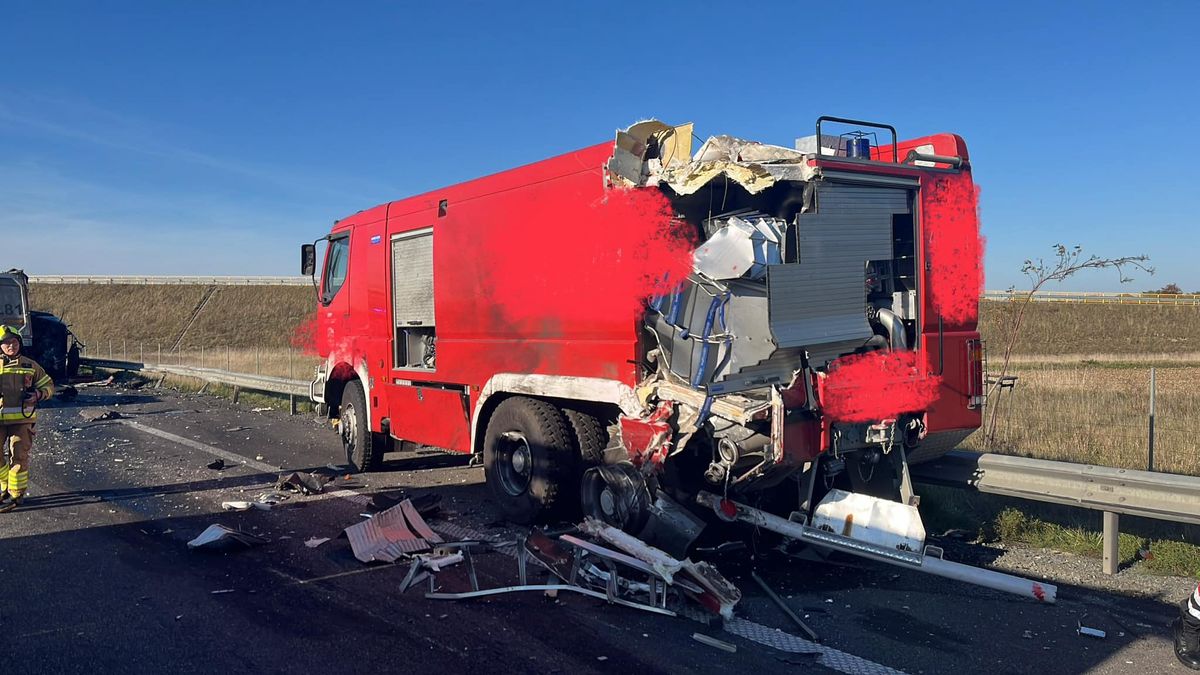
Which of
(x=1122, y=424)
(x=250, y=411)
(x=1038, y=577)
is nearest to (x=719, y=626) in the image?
(x=1038, y=577)

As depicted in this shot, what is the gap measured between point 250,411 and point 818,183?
1279 cm

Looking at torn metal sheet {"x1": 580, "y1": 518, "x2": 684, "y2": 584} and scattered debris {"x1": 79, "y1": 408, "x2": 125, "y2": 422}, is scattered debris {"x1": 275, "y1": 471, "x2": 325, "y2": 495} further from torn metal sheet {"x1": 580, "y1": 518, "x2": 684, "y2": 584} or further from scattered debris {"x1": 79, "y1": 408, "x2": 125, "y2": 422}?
scattered debris {"x1": 79, "y1": 408, "x2": 125, "y2": 422}

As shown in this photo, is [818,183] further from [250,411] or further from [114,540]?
[250,411]

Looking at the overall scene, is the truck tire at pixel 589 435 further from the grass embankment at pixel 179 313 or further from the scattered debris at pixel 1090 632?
the grass embankment at pixel 179 313

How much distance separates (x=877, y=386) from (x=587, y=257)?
213 centimetres

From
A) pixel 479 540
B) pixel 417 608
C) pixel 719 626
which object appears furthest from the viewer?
pixel 479 540

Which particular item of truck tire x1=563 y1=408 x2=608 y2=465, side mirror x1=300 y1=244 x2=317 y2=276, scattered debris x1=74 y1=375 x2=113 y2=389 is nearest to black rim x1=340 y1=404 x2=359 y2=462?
side mirror x1=300 y1=244 x2=317 y2=276

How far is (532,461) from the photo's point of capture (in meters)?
6.24

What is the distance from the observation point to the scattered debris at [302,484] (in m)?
7.93

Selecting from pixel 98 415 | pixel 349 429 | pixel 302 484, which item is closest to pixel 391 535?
pixel 302 484

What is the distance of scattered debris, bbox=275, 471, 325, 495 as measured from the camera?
312 inches

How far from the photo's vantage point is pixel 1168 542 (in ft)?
17.4

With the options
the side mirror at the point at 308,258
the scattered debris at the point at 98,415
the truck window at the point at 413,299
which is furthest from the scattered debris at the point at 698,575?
the scattered debris at the point at 98,415

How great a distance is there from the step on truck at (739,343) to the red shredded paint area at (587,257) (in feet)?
0.09
